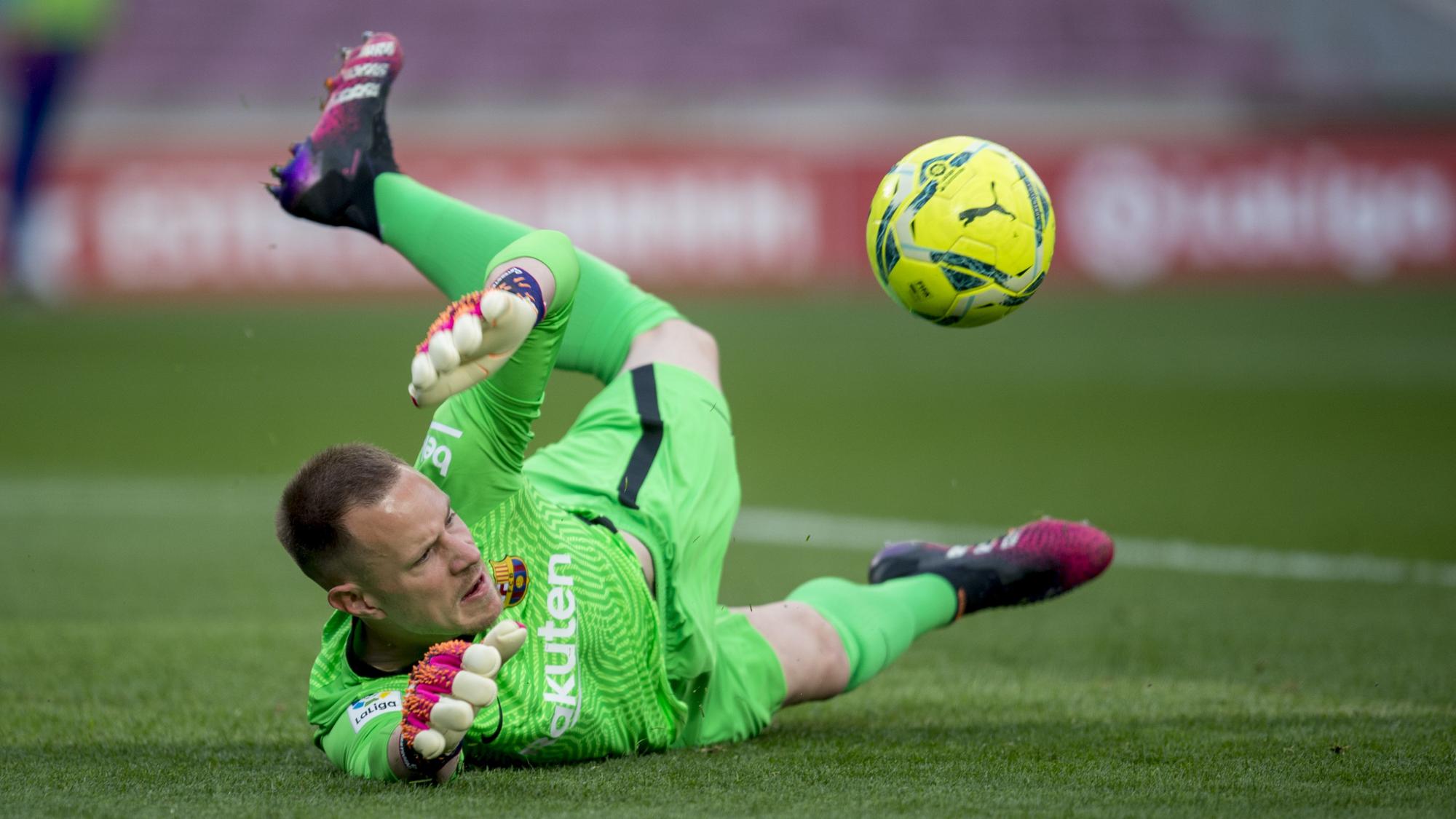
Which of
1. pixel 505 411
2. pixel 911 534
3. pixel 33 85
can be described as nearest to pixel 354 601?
pixel 505 411

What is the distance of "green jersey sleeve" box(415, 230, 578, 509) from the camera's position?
3.32 metres

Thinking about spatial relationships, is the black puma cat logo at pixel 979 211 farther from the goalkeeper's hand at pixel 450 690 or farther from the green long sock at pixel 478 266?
the goalkeeper's hand at pixel 450 690

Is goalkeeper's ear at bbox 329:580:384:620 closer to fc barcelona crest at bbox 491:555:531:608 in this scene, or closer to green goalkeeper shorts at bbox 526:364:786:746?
fc barcelona crest at bbox 491:555:531:608

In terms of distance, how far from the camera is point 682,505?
3.86m

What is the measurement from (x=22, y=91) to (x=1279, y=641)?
14.1 metres

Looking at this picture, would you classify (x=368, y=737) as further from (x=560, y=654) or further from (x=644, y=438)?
(x=644, y=438)

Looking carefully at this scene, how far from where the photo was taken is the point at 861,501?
304 inches

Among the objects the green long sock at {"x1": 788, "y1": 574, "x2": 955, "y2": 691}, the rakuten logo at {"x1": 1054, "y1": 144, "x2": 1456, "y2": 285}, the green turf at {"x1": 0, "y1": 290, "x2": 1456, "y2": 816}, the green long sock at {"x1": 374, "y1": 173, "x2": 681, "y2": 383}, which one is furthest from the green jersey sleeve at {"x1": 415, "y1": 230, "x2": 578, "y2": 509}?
the rakuten logo at {"x1": 1054, "y1": 144, "x2": 1456, "y2": 285}

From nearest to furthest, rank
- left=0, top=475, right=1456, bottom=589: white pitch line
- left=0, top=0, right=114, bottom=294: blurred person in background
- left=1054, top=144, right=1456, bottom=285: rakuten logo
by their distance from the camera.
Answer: left=0, top=475, right=1456, bottom=589: white pitch line < left=0, top=0, right=114, bottom=294: blurred person in background < left=1054, top=144, right=1456, bottom=285: rakuten logo

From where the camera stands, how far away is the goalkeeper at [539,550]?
307cm

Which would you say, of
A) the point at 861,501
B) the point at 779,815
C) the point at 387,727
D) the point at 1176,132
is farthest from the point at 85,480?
the point at 1176,132

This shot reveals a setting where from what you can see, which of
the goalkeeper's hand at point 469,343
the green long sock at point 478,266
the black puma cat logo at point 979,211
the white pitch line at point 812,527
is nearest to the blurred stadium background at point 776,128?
the white pitch line at point 812,527

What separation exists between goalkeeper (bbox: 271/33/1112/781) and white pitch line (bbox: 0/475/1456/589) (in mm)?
1639

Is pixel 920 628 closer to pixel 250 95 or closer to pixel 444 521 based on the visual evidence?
pixel 444 521
